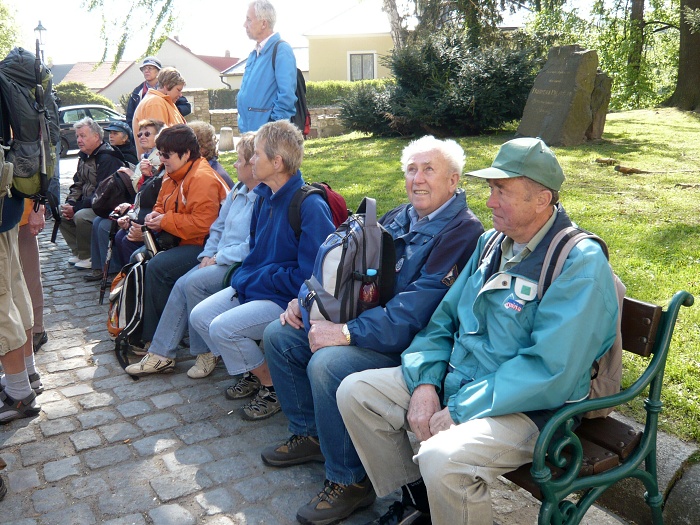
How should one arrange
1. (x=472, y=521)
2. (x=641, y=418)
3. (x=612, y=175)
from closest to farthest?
(x=472, y=521), (x=641, y=418), (x=612, y=175)

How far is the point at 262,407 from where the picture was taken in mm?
4238

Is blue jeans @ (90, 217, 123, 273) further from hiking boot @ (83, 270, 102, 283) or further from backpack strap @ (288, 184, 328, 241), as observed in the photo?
backpack strap @ (288, 184, 328, 241)

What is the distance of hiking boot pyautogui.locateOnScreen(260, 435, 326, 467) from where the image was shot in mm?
3666

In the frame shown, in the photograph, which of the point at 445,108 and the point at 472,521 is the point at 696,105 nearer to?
the point at 445,108

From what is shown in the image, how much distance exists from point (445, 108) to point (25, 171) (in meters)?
9.62

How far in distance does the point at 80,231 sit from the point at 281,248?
13.9 ft

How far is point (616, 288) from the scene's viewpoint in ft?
8.96

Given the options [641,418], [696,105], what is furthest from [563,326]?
[696,105]

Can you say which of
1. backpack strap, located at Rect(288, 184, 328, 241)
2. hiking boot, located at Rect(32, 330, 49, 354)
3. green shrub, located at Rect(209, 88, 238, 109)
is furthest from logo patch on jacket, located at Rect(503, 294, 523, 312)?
green shrub, located at Rect(209, 88, 238, 109)

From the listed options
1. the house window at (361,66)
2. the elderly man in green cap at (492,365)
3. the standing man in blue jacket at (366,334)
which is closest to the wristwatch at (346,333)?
the standing man in blue jacket at (366,334)

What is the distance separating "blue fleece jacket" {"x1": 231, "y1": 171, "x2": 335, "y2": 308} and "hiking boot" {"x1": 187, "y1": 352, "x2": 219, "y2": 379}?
0.76 metres

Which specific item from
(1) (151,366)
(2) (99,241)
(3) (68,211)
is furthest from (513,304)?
(3) (68,211)

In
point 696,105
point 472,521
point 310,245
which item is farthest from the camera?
point 696,105

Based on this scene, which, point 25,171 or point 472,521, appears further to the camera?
point 25,171
